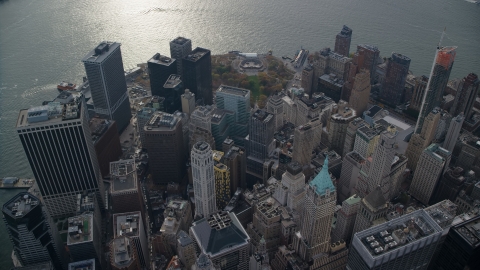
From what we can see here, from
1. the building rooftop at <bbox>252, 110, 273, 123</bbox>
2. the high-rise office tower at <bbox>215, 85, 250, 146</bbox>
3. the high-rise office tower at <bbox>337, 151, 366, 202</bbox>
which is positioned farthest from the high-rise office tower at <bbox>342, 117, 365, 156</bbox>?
the high-rise office tower at <bbox>215, 85, 250, 146</bbox>

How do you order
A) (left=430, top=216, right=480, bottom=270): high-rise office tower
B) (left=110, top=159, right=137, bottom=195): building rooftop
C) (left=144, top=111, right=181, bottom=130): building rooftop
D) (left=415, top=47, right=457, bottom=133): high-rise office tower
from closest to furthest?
1. (left=430, top=216, right=480, bottom=270): high-rise office tower
2. (left=110, top=159, right=137, bottom=195): building rooftop
3. (left=144, top=111, right=181, bottom=130): building rooftop
4. (left=415, top=47, right=457, bottom=133): high-rise office tower

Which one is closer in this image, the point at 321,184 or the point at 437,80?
the point at 321,184

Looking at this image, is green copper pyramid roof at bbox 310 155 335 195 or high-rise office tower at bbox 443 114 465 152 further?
high-rise office tower at bbox 443 114 465 152

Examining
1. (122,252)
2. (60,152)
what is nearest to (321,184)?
(122,252)

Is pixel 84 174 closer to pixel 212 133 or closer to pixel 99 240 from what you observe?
pixel 99 240

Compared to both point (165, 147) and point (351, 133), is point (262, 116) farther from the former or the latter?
point (165, 147)

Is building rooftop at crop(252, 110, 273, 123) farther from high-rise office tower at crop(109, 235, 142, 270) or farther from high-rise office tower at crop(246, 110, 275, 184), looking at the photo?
high-rise office tower at crop(109, 235, 142, 270)

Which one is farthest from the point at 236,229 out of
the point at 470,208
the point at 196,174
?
the point at 470,208
